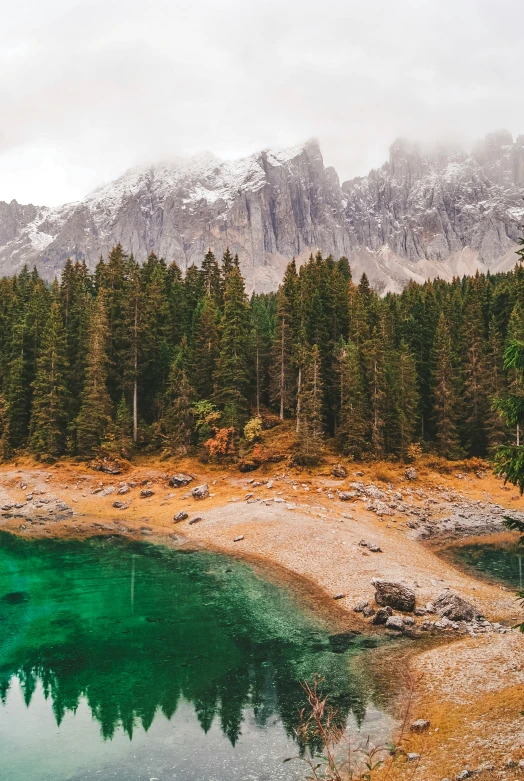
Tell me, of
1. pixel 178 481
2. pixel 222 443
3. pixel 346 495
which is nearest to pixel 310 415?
pixel 222 443

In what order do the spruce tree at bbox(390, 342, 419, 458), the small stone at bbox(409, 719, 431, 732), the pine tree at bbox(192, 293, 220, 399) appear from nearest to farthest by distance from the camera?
1. the small stone at bbox(409, 719, 431, 732)
2. the spruce tree at bbox(390, 342, 419, 458)
3. the pine tree at bbox(192, 293, 220, 399)

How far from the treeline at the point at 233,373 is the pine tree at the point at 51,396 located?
16 cm

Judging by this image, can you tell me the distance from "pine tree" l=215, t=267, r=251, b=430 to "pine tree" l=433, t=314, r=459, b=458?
24.1m

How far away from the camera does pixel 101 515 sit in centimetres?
4731

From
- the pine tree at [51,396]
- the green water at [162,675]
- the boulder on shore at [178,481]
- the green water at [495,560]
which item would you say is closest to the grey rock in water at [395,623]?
the green water at [162,675]

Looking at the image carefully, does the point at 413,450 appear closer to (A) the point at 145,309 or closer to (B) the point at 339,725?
(A) the point at 145,309

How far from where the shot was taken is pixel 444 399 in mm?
65125

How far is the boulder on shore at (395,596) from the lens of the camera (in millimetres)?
25688

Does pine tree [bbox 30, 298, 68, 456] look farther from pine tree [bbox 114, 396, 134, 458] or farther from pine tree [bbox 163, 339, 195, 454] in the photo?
pine tree [bbox 163, 339, 195, 454]

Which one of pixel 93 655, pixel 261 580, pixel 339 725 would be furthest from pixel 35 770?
pixel 261 580

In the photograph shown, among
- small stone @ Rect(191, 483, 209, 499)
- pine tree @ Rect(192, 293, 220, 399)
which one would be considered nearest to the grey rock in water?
small stone @ Rect(191, 483, 209, 499)

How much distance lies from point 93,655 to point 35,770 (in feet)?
24.2

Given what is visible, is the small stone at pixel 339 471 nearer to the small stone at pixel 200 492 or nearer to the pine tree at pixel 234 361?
the small stone at pixel 200 492

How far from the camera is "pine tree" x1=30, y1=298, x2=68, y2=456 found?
2446 inches
